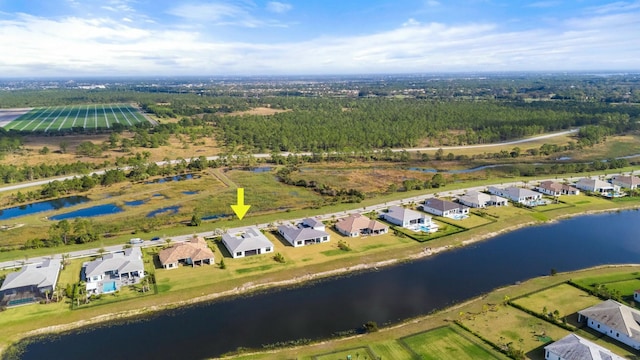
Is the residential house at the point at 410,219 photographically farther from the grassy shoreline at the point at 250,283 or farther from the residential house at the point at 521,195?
the residential house at the point at 521,195

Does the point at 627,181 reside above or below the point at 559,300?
above

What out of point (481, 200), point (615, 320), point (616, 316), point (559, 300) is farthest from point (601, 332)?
point (481, 200)

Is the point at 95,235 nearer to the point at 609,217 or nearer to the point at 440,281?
the point at 440,281

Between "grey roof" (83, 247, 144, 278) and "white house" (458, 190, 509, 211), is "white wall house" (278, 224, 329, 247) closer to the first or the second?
"grey roof" (83, 247, 144, 278)

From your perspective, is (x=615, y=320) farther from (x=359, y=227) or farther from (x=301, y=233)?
(x=301, y=233)

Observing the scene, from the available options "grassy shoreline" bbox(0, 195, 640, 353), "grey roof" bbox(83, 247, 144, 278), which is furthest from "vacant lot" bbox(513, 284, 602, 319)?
"grey roof" bbox(83, 247, 144, 278)

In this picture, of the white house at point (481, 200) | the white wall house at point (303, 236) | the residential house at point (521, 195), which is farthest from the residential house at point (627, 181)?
the white wall house at point (303, 236)

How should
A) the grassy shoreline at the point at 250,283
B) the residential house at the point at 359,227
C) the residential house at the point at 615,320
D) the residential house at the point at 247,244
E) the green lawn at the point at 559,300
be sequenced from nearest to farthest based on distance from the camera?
the residential house at the point at 615,320 < the grassy shoreline at the point at 250,283 < the green lawn at the point at 559,300 < the residential house at the point at 247,244 < the residential house at the point at 359,227
